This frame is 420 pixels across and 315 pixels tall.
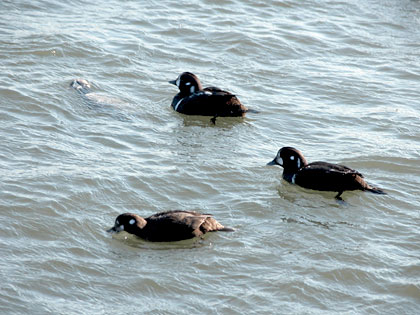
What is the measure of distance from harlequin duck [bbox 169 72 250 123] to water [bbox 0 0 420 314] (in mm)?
169

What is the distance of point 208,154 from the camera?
1077cm

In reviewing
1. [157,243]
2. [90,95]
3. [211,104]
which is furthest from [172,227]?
[90,95]

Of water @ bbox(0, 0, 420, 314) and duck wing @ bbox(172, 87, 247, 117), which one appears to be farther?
duck wing @ bbox(172, 87, 247, 117)

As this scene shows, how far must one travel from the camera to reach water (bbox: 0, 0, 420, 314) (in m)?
7.52

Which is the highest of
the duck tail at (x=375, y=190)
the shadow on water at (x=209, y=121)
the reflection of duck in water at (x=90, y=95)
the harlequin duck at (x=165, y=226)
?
the reflection of duck in water at (x=90, y=95)

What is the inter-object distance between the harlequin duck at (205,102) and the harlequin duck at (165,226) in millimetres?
3941

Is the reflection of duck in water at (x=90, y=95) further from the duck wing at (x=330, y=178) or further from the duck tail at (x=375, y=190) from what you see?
the duck tail at (x=375, y=190)

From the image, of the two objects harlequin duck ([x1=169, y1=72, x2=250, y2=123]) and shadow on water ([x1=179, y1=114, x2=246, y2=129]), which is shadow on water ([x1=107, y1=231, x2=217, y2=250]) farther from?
harlequin duck ([x1=169, y1=72, x2=250, y2=123])

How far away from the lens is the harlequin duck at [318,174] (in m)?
9.62

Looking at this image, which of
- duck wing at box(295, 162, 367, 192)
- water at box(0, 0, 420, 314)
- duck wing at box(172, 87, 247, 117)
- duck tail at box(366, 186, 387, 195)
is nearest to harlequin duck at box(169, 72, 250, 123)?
duck wing at box(172, 87, 247, 117)

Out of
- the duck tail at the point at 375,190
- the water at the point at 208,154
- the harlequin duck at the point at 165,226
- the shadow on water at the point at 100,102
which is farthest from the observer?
the shadow on water at the point at 100,102

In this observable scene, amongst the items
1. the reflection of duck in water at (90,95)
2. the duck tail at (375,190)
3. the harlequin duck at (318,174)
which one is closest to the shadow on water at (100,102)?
the reflection of duck in water at (90,95)

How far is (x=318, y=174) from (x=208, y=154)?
1.71 meters

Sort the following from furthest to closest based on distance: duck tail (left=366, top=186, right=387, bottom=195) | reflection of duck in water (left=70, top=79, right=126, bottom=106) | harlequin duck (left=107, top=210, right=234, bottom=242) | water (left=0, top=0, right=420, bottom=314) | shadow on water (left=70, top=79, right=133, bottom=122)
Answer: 1. reflection of duck in water (left=70, top=79, right=126, bottom=106)
2. shadow on water (left=70, top=79, right=133, bottom=122)
3. duck tail (left=366, top=186, right=387, bottom=195)
4. harlequin duck (left=107, top=210, right=234, bottom=242)
5. water (left=0, top=0, right=420, bottom=314)
